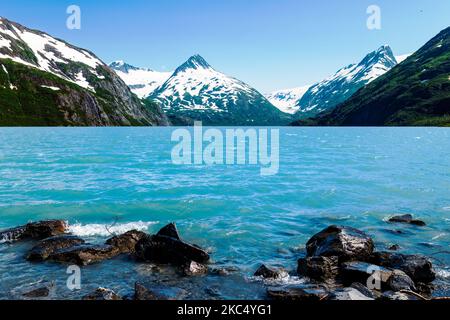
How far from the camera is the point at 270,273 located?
16.9m

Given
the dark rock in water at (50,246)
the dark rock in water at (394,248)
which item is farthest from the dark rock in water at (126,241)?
the dark rock in water at (394,248)

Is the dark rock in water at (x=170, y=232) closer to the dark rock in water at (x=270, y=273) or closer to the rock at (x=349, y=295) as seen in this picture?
the dark rock in water at (x=270, y=273)

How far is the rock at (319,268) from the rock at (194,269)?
436cm

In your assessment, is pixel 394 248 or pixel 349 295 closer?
pixel 349 295

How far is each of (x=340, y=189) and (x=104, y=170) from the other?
33.1 meters

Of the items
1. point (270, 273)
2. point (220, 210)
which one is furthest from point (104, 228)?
point (270, 273)

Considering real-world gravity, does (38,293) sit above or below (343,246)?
below

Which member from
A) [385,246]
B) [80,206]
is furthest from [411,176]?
[80,206]

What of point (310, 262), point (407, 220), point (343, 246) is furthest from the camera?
point (407, 220)

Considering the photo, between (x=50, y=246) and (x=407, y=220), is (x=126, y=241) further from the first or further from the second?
(x=407, y=220)

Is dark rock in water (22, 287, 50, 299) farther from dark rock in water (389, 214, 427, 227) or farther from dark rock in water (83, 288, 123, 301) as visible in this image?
dark rock in water (389, 214, 427, 227)

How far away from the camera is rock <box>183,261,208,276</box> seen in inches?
676

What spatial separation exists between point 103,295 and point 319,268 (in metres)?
9.07

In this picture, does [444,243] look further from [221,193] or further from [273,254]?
[221,193]
